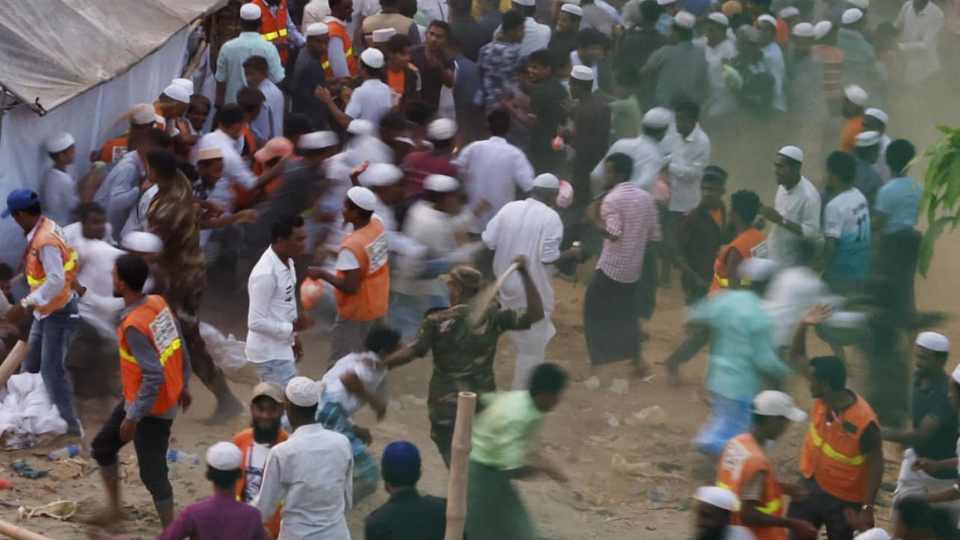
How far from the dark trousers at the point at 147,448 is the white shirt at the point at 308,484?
3.66 feet

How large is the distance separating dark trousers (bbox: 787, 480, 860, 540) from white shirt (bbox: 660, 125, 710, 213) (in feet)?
13.6

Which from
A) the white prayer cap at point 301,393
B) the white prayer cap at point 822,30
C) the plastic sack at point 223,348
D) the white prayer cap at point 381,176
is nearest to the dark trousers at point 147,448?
the white prayer cap at point 301,393

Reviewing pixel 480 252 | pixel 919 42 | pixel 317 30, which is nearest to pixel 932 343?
pixel 480 252

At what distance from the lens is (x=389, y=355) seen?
9.47m

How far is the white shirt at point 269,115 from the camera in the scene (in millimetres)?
12820

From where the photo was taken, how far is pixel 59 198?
1173cm

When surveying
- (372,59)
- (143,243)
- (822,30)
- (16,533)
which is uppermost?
(822,30)

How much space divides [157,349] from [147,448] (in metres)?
0.57

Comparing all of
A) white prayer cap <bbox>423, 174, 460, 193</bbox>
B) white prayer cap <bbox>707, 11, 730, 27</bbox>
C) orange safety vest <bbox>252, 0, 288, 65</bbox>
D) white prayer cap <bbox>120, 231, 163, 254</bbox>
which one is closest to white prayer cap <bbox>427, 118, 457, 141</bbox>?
white prayer cap <bbox>423, 174, 460, 193</bbox>

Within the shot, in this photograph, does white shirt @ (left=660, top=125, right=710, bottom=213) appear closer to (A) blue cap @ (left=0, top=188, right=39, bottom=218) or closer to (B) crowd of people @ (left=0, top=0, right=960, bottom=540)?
(B) crowd of people @ (left=0, top=0, right=960, bottom=540)

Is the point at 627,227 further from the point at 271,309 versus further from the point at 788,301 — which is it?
the point at 271,309

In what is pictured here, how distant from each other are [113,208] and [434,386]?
2.98 meters

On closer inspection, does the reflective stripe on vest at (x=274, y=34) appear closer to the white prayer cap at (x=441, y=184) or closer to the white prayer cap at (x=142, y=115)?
the white prayer cap at (x=142, y=115)

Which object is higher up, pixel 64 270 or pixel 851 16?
pixel 851 16
